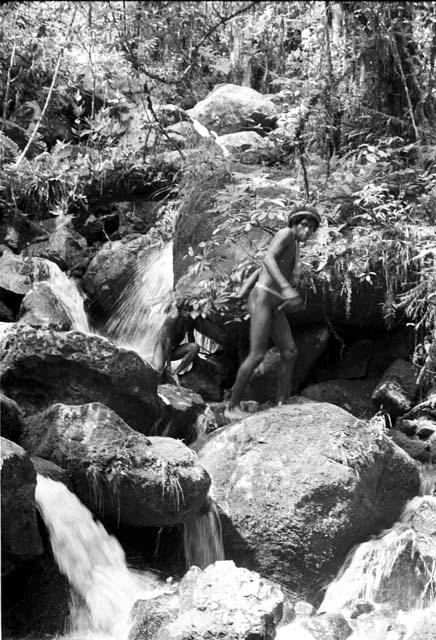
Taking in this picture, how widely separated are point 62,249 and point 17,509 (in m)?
6.25

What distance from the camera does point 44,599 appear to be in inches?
192

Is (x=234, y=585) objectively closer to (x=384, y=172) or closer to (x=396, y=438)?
(x=396, y=438)

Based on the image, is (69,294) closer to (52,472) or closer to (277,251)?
(277,251)

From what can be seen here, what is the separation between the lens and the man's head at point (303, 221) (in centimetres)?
647

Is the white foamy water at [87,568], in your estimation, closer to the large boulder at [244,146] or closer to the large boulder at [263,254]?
the large boulder at [263,254]

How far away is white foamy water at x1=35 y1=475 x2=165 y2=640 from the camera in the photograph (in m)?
4.83

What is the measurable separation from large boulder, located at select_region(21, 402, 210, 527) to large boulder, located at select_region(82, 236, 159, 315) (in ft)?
14.3

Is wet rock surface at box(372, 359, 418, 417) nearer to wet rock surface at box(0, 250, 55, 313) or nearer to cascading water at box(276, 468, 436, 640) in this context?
cascading water at box(276, 468, 436, 640)

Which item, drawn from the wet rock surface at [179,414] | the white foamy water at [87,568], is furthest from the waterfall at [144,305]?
the white foamy water at [87,568]

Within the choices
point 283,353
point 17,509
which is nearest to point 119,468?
point 17,509

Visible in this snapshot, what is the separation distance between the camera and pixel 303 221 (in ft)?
21.3

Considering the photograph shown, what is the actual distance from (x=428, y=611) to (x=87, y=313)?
586cm

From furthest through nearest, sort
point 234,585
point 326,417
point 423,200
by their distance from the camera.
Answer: point 423,200 < point 326,417 < point 234,585

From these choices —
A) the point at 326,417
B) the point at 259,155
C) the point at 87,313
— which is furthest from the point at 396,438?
the point at 259,155
